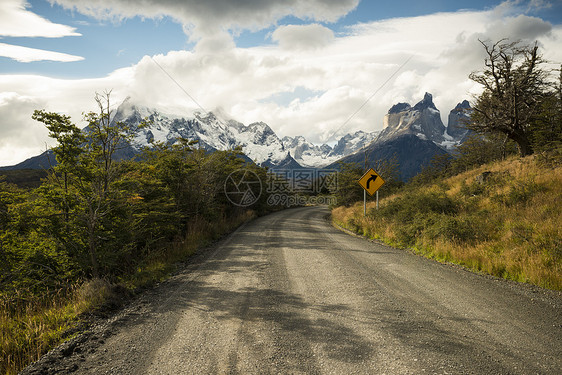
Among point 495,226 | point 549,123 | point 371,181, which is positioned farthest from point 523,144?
point 495,226

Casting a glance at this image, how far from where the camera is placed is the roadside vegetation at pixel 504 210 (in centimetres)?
653

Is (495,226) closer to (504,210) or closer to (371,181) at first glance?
(504,210)

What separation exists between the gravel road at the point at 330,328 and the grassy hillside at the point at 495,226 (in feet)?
2.76

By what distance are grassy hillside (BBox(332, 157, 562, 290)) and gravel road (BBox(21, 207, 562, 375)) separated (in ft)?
2.76

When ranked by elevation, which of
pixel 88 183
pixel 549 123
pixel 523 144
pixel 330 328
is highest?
pixel 549 123

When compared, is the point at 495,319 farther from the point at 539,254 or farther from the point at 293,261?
the point at 293,261

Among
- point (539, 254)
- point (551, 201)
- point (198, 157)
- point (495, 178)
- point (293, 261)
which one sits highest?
point (198, 157)

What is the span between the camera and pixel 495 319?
404cm

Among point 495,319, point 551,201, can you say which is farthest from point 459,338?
point 551,201

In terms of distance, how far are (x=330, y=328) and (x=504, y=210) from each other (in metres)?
10.1

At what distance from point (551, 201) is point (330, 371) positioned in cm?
1134

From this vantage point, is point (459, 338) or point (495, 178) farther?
point (495, 178)

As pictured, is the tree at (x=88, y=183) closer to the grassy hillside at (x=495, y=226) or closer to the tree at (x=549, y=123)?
the grassy hillside at (x=495, y=226)

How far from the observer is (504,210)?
10.0 m
